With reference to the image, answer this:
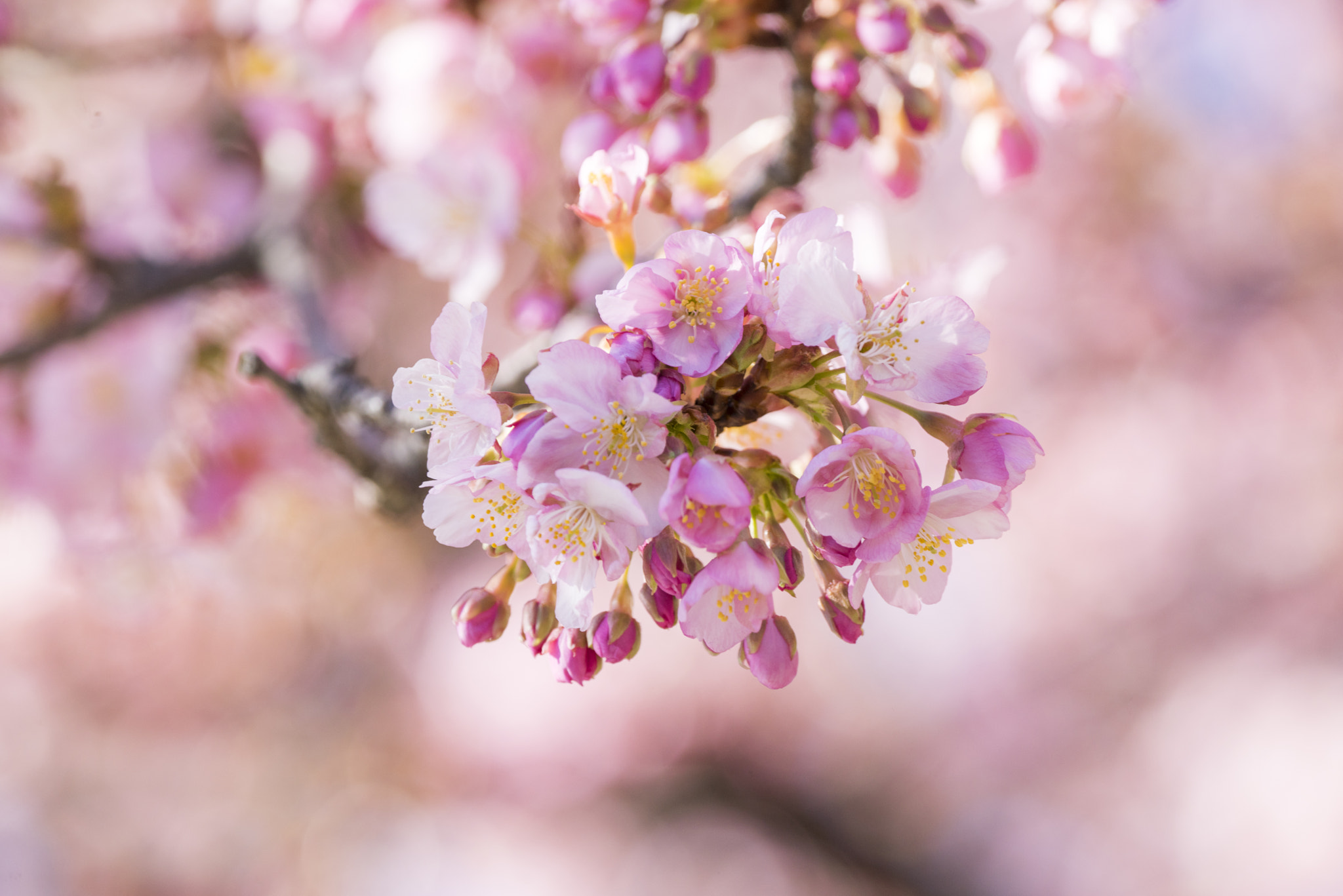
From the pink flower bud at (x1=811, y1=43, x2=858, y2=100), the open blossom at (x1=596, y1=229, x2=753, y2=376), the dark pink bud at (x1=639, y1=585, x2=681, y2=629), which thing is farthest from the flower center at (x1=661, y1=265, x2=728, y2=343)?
the pink flower bud at (x1=811, y1=43, x2=858, y2=100)

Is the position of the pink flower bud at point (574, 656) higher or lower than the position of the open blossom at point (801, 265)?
lower

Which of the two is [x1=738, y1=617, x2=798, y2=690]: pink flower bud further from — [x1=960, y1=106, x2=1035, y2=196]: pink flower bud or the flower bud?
[x1=960, y1=106, x2=1035, y2=196]: pink flower bud

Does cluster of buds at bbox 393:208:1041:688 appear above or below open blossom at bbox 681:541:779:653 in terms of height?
above

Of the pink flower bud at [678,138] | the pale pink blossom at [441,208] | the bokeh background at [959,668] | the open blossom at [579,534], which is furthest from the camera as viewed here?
the bokeh background at [959,668]

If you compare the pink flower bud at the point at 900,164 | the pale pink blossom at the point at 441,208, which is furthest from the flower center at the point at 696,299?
the pale pink blossom at the point at 441,208

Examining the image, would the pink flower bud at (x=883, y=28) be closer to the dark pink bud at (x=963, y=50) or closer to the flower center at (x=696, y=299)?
the dark pink bud at (x=963, y=50)

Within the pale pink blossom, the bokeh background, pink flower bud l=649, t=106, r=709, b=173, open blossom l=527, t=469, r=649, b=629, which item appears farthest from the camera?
the bokeh background
